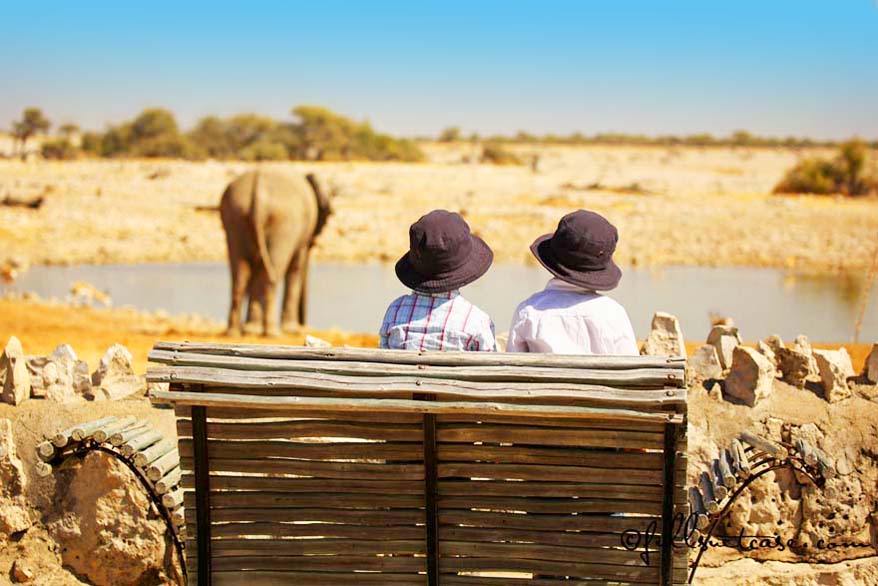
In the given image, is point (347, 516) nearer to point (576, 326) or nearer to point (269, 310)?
point (576, 326)

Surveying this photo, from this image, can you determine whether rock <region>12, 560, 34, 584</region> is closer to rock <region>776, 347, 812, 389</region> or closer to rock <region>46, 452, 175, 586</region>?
rock <region>46, 452, 175, 586</region>

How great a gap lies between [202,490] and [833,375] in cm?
272

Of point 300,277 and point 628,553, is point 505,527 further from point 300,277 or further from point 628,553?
point 300,277

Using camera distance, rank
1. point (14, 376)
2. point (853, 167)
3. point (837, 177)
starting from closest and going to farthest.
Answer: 1. point (14, 376)
2. point (853, 167)
3. point (837, 177)

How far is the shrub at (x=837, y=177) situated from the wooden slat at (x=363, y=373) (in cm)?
2715

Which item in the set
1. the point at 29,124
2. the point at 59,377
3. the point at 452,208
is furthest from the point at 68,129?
the point at 59,377

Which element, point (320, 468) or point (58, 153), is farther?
point (58, 153)

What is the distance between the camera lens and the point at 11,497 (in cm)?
422

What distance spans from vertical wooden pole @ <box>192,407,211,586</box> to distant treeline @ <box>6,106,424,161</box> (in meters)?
41.2

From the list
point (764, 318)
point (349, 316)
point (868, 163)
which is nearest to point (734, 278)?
point (764, 318)

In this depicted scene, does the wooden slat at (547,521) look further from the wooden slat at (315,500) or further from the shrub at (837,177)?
the shrub at (837,177)

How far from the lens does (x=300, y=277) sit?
42.0 feet

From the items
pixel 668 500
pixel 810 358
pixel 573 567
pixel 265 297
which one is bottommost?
pixel 265 297

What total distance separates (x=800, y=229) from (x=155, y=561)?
19.4 meters
